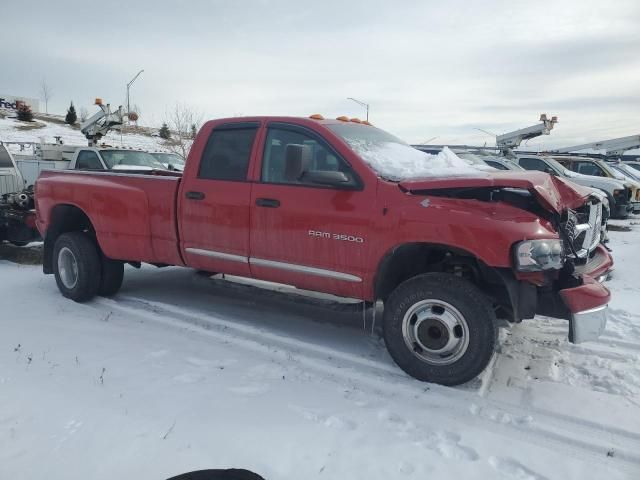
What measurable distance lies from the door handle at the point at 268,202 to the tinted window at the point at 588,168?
15215mm

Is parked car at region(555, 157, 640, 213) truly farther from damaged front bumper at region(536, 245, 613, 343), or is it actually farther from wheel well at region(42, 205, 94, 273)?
wheel well at region(42, 205, 94, 273)

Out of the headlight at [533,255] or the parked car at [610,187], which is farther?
the parked car at [610,187]

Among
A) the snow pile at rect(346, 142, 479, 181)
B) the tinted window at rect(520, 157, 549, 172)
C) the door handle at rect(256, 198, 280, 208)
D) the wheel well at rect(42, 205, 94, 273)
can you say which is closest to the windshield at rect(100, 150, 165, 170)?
the wheel well at rect(42, 205, 94, 273)

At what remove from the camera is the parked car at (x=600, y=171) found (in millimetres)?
15203

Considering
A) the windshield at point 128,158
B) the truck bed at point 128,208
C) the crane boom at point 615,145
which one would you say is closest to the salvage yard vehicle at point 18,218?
the truck bed at point 128,208

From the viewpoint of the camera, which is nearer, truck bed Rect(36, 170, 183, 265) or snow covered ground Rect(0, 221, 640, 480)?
snow covered ground Rect(0, 221, 640, 480)

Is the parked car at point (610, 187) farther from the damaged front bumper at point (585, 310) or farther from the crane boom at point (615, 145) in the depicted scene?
the damaged front bumper at point (585, 310)

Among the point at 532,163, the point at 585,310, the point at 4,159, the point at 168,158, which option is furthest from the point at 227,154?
the point at 532,163

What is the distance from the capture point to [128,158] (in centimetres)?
1160

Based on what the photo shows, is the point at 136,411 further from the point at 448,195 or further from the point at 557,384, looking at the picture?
the point at 557,384

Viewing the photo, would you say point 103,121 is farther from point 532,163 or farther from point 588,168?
point 588,168

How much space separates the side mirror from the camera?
3771 mm

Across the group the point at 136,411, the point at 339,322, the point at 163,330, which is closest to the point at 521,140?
the point at 339,322

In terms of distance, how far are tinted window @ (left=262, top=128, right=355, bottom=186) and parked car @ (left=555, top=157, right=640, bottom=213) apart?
14002 millimetres
